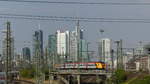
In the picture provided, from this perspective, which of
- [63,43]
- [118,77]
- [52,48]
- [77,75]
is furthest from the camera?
[63,43]

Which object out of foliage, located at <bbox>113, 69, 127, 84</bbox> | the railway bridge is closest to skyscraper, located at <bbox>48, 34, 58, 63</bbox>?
the railway bridge

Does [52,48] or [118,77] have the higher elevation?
[52,48]

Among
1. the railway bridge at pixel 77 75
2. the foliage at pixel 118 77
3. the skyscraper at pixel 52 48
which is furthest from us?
the railway bridge at pixel 77 75

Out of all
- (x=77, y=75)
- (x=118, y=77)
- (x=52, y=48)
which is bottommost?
(x=77, y=75)

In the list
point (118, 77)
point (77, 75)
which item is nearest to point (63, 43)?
point (77, 75)

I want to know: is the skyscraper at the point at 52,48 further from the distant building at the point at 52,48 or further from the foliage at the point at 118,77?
the foliage at the point at 118,77

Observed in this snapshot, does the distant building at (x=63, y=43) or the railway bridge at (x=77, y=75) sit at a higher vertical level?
the distant building at (x=63, y=43)

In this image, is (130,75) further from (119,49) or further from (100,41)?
(119,49)

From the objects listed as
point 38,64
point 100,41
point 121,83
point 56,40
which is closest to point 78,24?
point 38,64

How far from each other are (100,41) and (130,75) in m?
11.2

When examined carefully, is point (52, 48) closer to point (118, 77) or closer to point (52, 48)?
point (52, 48)

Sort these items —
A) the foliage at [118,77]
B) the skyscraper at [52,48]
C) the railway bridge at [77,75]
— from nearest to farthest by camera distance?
the foliage at [118,77] → the skyscraper at [52,48] → the railway bridge at [77,75]

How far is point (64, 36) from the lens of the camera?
113938 mm

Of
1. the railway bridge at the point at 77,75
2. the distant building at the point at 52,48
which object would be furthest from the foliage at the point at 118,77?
the distant building at the point at 52,48
